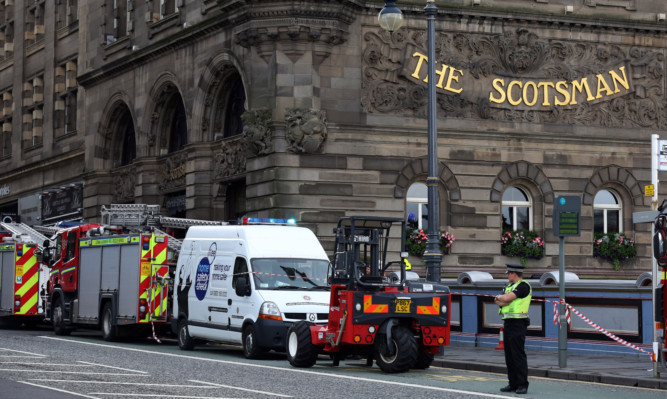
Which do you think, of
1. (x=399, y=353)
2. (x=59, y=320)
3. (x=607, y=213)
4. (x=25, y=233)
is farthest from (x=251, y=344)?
(x=607, y=213)

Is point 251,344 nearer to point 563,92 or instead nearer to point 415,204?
point 415,204

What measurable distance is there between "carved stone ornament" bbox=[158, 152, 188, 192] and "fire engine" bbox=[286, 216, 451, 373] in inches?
815

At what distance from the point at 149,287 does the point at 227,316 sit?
4169 millimetres

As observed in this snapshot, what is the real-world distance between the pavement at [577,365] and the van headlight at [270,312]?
304 cm

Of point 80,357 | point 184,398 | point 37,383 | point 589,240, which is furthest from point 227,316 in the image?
point 589,240

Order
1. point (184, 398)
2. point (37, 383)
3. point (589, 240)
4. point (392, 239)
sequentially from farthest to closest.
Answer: point (589, 240)
point (392, 239)
point (37, 383)
point (184, 398)

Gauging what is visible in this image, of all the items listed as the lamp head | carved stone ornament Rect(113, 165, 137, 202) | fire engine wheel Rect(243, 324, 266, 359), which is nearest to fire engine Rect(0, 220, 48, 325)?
carved stone ornament Rect(113, 165, 137, 202)

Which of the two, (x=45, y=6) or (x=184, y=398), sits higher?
(x=45, y=6)

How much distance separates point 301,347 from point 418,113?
54.6ft

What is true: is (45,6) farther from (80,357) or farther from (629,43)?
Answer: (80,357)

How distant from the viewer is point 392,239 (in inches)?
1366

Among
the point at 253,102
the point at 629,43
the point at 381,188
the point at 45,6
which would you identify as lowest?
the point at 381,188

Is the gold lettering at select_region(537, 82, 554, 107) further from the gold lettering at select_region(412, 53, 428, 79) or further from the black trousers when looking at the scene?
the black trousers

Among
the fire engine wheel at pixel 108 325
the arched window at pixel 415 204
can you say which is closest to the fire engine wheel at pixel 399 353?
the fire engine wheel at pixel 108 325
